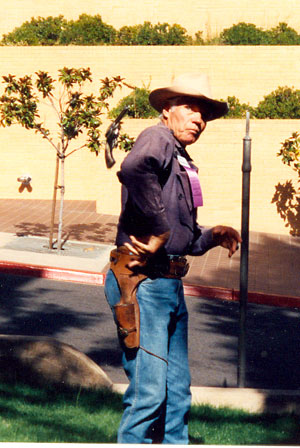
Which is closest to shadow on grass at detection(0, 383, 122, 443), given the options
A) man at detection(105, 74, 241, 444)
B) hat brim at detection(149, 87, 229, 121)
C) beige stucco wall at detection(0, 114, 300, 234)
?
man at detection(105, 74, 241, 444)

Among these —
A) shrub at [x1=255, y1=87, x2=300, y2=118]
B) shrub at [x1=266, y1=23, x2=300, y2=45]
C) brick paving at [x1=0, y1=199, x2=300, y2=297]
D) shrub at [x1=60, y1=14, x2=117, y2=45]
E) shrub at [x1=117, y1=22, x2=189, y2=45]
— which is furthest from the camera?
shrub at [x1=60, y1=14, x2=117, y2=45]

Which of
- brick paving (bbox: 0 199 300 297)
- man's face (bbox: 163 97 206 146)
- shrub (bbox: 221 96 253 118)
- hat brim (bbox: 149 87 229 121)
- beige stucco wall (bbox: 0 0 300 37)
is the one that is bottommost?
brick paving (bbox: 0 199 300 297)

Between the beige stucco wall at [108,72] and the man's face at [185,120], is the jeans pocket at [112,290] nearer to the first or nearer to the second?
the man's face at [185,120]

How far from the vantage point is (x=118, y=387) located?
5.70 metres

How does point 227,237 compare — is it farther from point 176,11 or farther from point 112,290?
point 176,11

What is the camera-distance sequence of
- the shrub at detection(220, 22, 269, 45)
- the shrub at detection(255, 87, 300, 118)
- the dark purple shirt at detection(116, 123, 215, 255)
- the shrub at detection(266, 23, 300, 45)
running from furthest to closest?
the shrub at detection(266, 23, 300, 45), the shrub at detection(220, 22, 269, 45), the shrub at detection(255, 87, 300, 118), the dark purple shirt at detection(116, 123, 215, 255)

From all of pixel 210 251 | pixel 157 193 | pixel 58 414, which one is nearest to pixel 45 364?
pixel 58 414

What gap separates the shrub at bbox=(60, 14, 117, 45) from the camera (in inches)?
909

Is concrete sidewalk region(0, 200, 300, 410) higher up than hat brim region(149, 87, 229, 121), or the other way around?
hat brim region(149, 87, 229, 121)

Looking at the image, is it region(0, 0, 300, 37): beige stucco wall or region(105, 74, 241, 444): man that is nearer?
region(105, 74, 241, 444): man

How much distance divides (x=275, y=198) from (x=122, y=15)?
10627mm

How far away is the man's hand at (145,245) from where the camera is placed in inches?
151

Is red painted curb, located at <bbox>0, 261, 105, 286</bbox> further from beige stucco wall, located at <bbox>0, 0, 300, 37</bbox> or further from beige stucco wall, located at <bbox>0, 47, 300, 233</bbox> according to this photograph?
beige stucco wall, located at <bbox>0, 0, 300, 37</bbox>

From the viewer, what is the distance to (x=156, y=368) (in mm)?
3949
